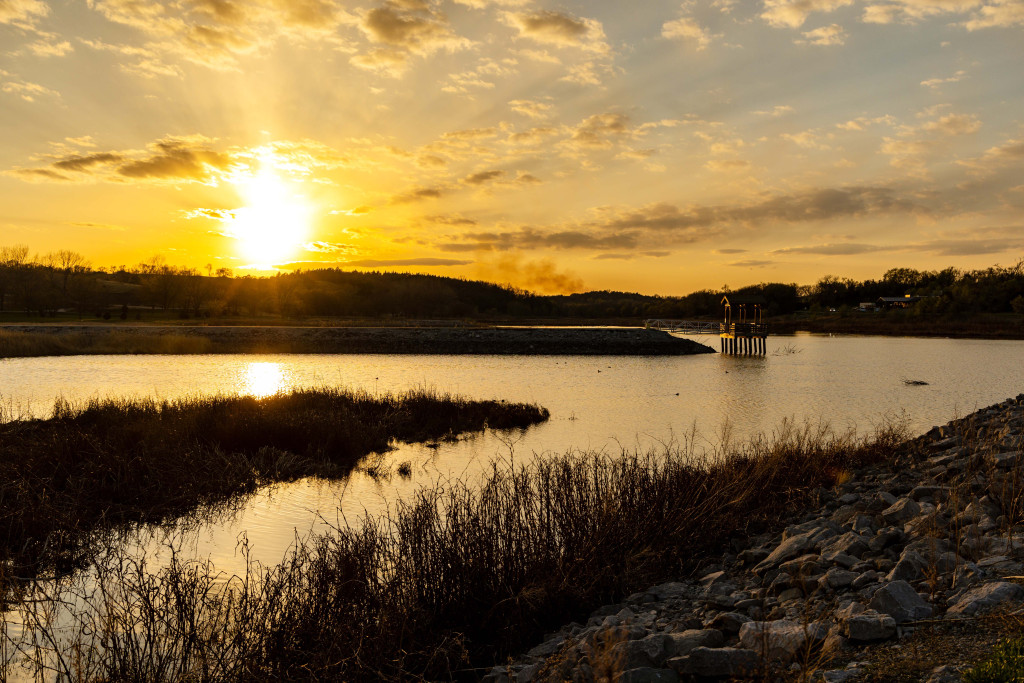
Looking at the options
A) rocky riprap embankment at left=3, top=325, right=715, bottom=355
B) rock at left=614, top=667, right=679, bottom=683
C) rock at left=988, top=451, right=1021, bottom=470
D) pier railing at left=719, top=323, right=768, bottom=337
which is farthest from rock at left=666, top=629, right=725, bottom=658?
pier railing at left=719, top=323, right=768, bottom=337

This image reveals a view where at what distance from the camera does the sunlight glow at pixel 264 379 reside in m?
30.3

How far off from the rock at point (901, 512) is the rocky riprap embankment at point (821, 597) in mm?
14

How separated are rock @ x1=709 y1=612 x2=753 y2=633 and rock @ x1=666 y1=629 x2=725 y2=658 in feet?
0.94

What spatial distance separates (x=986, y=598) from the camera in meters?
5.32

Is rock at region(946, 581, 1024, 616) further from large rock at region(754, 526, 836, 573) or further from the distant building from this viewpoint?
the distant building

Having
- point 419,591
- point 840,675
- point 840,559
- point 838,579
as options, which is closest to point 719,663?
point 840,675

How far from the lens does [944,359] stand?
175ft

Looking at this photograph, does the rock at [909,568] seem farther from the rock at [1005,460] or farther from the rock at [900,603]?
the rock at [1005,460]

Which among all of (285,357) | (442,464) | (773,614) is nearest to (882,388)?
(442,464)

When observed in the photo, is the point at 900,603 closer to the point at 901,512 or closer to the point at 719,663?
the point at 719,663

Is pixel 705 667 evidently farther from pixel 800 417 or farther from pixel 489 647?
pixel 800 417

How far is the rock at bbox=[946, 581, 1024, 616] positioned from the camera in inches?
206

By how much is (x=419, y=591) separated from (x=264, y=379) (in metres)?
32.6

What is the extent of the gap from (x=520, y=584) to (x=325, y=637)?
7.84 feet
